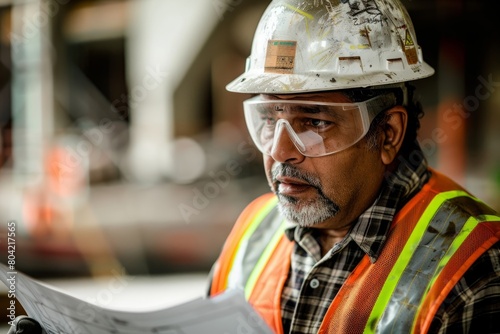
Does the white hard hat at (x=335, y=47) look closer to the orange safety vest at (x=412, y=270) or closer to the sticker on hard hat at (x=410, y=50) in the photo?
the sticker on hard hat at (x=410, y=50)

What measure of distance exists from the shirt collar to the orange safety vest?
0.02 m

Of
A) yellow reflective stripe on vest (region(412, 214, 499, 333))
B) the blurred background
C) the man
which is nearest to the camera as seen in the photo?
yellow reflective stripe on vest (region(412, 214, 499, 333))

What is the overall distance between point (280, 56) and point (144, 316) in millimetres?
906

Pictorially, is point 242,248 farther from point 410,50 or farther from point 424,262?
point 410,50

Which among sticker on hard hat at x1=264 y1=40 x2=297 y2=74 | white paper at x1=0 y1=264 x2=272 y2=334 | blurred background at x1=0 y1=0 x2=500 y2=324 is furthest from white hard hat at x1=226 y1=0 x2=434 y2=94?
blurred background at x1=0 y1=0 x2=500 y2=324

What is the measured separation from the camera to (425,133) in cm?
941

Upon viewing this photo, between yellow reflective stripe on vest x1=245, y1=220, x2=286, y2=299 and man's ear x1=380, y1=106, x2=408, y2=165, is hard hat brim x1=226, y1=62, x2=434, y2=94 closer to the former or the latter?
man's ear x1=380, y1=106, x2=408, y2=165

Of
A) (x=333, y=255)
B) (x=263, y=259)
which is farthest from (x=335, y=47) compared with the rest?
(x=263, y=259)

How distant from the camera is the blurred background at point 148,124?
8094mm

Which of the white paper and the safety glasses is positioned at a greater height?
the safety glasses

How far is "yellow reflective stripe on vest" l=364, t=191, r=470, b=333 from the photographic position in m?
1.88

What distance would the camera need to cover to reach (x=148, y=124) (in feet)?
39.5

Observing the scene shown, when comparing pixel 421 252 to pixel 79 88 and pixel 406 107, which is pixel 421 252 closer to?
pixel 406 107

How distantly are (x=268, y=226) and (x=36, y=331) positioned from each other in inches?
37.6
